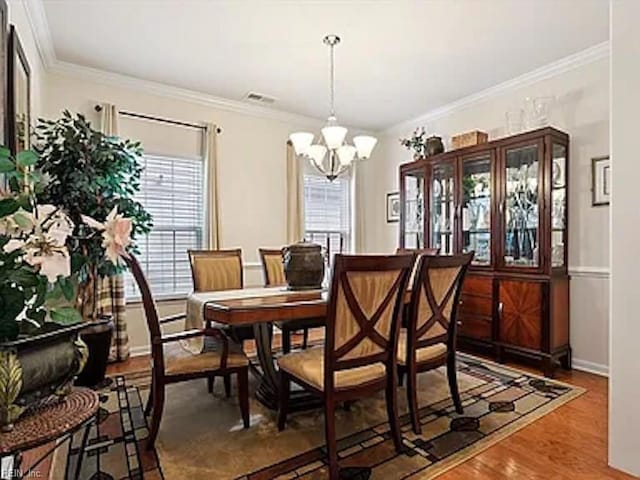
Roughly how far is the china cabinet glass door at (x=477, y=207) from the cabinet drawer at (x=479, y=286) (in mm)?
158

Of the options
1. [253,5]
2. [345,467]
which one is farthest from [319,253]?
[253,5]

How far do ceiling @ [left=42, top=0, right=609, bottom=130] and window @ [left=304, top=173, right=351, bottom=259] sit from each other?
1.35m

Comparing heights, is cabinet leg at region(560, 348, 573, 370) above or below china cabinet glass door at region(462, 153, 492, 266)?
below

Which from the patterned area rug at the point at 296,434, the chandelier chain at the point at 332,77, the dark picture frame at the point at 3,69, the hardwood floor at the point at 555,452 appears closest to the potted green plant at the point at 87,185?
the patterned area rug at the point at 296,434

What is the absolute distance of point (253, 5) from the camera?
9.05 ft

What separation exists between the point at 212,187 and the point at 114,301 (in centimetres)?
151

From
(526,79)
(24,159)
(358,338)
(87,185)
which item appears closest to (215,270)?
(87,185)

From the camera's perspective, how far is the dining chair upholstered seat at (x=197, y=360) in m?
2.31

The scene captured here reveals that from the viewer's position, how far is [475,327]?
3930mm

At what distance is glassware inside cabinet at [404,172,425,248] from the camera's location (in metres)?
4.70

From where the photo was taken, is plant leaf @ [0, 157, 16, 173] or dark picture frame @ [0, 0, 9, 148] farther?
dark picture frame @ [0, 0, 9, 148]

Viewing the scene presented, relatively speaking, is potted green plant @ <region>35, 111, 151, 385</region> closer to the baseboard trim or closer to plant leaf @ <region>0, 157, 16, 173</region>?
plant leaf @ <region>0, 157, 16, 173</region>

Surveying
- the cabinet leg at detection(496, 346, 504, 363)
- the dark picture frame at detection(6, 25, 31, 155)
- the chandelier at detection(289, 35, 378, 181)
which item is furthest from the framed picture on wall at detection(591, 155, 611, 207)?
the dark picture frame at detection(6, 25, 31, 155)

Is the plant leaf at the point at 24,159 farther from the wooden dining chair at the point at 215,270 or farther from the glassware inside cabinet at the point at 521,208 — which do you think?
the glassware inside cabinet at the point at 521,208
